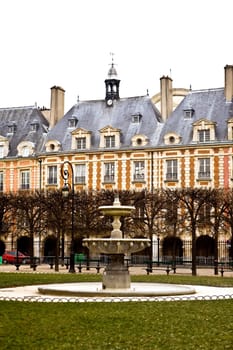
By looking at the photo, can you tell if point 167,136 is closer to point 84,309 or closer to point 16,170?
point 16,170

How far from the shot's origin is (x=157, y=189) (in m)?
42.6

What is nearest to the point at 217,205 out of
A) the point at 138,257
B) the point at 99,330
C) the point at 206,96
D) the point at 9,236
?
the point at 138,257

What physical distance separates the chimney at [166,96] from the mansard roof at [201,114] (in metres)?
0.66

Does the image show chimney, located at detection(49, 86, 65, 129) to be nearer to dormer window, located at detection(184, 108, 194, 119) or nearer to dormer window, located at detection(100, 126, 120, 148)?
dormer window, located at detection(100, 126, 120, 148)

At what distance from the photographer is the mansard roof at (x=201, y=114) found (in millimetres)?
43562

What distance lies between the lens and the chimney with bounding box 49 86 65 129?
4941 centimetres

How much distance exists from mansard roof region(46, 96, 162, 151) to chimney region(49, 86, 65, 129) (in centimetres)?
85

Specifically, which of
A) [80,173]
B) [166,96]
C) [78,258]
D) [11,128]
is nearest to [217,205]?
[78,258]

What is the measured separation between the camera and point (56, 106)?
50156mm

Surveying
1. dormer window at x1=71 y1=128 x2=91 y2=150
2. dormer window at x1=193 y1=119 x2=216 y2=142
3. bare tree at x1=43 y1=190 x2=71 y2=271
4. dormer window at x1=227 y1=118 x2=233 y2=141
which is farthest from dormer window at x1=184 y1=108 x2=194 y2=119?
bare tree at x1=43 y1=190 x2=71 y2=271

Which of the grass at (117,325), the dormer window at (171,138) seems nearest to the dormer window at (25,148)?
the dormer window at (171,138)

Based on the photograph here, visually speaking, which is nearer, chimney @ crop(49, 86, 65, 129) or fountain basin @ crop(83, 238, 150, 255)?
fountain basin @ crop(83, 238, 150, 255)

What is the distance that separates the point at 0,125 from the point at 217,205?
22.5m

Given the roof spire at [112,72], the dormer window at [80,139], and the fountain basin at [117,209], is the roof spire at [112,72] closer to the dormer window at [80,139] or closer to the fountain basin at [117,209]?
the dormer window at [80,139]
